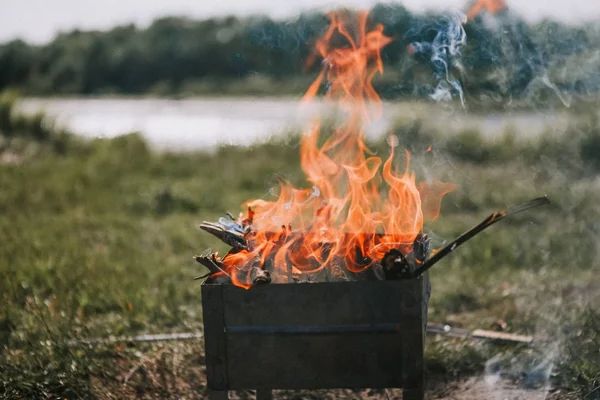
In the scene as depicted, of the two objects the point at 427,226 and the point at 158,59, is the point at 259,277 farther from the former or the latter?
the point at 158,59

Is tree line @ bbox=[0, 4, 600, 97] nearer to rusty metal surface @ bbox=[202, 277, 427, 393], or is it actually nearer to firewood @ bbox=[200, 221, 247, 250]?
firewood @ bbox=[200, 221, 247, 250]

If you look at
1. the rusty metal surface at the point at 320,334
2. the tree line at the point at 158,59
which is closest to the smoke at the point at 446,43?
the rusty metal surface at the point at 320,334

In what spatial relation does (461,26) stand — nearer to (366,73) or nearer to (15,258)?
(366,73)

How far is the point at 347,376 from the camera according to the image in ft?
11.6

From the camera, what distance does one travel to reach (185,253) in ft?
24.6

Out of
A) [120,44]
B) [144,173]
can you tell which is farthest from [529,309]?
[120,44]

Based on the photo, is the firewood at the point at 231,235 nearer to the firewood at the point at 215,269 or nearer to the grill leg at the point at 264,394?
the firewood at the point at 215,269

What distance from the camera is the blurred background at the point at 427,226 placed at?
4750mm

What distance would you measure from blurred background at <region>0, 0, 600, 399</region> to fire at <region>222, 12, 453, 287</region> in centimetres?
102

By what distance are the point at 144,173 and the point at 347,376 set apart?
28.6ft

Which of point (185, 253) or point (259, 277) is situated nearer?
point (259, 277)

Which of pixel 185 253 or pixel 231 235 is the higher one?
pixel 231 235

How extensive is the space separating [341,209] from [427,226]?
14.5ft

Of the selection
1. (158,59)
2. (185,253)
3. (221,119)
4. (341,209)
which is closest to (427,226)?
(185,253)
